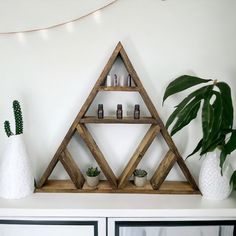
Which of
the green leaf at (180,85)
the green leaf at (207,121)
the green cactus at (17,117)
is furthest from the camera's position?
the green cactus at (17,117)

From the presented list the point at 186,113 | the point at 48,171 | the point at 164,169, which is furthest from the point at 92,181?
the point at 186,113

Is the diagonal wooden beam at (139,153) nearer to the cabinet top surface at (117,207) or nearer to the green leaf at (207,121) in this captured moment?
the cabinet top surface at (117,207)

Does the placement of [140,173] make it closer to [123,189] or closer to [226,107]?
[123,189]

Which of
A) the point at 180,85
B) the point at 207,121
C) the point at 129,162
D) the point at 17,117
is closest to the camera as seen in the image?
the point at 207,121

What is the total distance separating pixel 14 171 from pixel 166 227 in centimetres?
75

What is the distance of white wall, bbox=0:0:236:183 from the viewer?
1307 mm

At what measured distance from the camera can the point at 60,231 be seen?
1175mm

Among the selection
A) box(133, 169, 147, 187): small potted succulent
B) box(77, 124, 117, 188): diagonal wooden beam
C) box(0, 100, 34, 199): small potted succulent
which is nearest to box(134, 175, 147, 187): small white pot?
box(133, 169, 147, 187): small potted succulent

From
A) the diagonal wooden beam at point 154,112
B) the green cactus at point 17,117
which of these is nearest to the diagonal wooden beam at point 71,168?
the green cactus at point 17,117

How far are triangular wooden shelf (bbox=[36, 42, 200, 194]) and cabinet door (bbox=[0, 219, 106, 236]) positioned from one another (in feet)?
0.56

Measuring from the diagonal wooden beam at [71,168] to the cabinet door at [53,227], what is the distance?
0.64ft

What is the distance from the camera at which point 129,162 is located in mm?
1348

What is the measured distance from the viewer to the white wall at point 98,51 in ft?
4.29

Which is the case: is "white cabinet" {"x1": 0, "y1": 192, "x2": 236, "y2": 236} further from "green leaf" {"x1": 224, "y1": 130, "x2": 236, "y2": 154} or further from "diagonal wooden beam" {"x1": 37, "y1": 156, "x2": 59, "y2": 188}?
"green leaf" {"x1": 224, "y1": 130, "x2": 236, "y2": 154}
